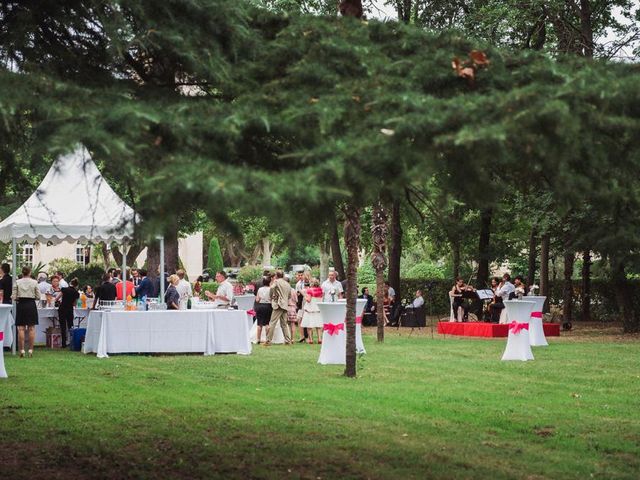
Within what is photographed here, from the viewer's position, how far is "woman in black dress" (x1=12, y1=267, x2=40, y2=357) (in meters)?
22.6

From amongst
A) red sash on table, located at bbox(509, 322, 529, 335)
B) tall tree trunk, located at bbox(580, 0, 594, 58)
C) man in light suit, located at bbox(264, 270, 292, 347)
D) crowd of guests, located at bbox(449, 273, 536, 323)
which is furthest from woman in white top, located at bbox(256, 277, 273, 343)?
tall tree trunk, located at bbox(580, 0, 594, 58)

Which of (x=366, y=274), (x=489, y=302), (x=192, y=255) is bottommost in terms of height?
(x=489, y=302)

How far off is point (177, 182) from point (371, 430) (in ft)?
22.8

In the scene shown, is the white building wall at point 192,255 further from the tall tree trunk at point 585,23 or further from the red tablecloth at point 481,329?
the tall tree trunk at point 585,23

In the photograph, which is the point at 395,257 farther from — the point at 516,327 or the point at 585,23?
the point at 516,327

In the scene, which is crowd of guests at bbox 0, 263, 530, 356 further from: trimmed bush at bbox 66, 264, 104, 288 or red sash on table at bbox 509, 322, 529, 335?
trimmed bush at bbox 66, 264, 104, 288

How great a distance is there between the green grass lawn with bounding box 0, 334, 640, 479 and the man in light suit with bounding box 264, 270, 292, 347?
522cm

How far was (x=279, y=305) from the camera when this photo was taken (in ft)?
87.6

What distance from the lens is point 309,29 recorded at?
25.9 ft

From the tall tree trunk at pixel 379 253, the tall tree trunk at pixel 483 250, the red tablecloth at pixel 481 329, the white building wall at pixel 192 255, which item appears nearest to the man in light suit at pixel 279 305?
the tall tree trunk at pixel 379 253

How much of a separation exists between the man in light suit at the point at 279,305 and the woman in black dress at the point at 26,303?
6.26m

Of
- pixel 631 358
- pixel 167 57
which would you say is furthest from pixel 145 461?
pixel 631 358

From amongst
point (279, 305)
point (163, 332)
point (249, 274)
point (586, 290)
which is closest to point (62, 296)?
point (163, 332)

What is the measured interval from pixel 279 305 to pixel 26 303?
21.8 feet
